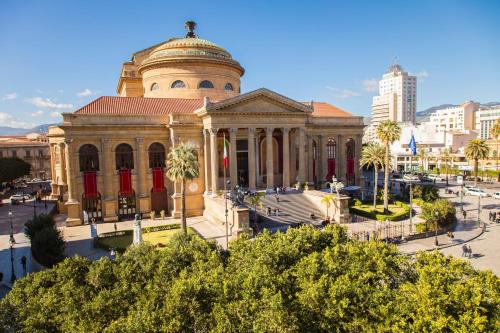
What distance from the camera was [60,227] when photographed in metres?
41.4

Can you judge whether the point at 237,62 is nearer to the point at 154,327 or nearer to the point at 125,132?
the point at 125,132

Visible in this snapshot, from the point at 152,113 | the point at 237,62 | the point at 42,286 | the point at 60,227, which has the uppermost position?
the point at 237,62

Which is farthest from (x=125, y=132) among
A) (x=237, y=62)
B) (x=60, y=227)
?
(x=237, y=62)

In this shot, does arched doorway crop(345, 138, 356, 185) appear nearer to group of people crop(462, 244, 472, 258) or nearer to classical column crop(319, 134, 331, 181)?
classical column crop(319, 134, 331, 181)

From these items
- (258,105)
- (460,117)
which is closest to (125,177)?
(258,105)

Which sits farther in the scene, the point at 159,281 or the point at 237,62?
the point at 237,62

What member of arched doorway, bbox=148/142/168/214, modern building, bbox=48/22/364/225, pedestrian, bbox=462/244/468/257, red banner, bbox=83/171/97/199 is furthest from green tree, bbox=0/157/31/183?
pedestrian, bbox=462/244/468/257

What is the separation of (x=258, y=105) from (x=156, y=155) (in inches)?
592

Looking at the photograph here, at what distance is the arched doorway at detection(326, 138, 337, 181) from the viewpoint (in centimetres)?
5606

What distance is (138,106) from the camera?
1852 inches

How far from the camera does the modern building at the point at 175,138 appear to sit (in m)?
42.4

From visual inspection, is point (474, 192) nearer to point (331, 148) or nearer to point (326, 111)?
point (331, 148)

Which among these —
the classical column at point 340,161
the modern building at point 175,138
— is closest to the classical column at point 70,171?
the modern building at point 175,138

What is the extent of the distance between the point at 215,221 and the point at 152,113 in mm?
17323
